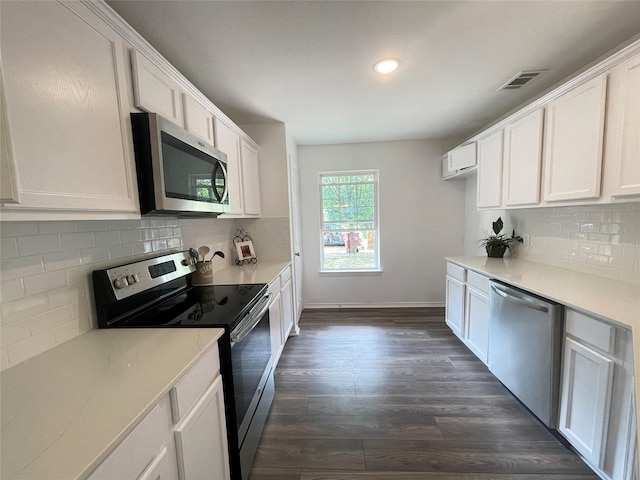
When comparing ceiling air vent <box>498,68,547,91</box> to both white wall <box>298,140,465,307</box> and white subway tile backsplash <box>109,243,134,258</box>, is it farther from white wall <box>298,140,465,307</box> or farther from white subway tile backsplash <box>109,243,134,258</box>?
white subway tile backsplash <box>109,243,134,258</box>

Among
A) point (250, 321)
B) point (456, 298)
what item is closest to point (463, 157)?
point (456, 298)

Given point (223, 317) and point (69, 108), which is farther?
point (223, 317)

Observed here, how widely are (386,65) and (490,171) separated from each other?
153 cm

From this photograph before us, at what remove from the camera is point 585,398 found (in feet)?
4.48

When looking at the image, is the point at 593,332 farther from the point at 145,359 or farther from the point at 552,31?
the point at 145,359

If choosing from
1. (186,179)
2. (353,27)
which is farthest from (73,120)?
(353,27)

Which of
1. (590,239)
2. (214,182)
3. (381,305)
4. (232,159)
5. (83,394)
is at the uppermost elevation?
(232,159)

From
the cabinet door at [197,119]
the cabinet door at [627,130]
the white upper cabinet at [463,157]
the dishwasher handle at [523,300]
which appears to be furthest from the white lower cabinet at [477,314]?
the cabinet door at [197,119]

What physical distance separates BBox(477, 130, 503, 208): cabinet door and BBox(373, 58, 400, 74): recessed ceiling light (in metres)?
1.29

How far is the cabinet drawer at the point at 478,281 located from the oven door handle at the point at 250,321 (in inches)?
71.2

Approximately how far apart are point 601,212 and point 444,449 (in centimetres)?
193

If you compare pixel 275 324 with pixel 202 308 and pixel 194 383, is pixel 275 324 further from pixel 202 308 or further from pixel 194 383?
pixel 194 383

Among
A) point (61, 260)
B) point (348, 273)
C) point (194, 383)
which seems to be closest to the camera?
point (194, 383)

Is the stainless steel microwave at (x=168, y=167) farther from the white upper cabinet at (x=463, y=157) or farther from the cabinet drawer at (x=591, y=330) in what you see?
the white upper cabinet at (x=463, y=157)
